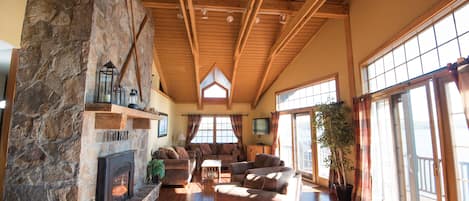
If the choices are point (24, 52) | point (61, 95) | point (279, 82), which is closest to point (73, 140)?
point (61, 95)

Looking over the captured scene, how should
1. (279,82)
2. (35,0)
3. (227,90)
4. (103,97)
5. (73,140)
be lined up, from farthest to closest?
(227,90)
(279,82)
(103,97)
(35,0)
(73,140)

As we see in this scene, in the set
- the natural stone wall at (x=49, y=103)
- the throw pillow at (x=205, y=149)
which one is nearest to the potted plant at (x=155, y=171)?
the natural stone wall at (x=49, y=103)

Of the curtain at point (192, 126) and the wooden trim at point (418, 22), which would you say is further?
the curtain at point (192, 126)

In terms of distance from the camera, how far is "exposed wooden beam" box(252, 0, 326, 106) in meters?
4.00

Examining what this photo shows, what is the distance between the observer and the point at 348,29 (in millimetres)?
4543

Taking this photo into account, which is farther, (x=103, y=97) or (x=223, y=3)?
(x=223, y=3)

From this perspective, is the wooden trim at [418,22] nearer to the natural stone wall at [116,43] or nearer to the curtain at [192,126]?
the natural stone wall at [116,43]

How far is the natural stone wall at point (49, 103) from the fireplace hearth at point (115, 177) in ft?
1.25

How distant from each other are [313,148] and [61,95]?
5.36 metres

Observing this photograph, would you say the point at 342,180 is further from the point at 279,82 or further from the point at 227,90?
the point at 227,90

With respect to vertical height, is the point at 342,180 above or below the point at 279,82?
below

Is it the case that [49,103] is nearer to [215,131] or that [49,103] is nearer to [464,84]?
[464,84]

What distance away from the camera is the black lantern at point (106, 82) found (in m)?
2.67

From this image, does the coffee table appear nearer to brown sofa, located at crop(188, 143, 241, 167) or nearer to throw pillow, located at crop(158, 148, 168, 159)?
throw pillow, located at crop(158, 148, 168, 159)
